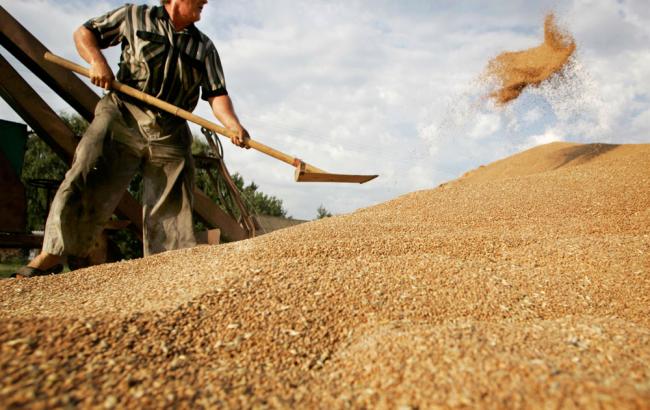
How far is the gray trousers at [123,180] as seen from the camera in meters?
2.52

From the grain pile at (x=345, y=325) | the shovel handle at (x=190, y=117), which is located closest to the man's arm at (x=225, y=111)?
the shovel handle at (x=190, y=117)

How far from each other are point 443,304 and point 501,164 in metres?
6.15

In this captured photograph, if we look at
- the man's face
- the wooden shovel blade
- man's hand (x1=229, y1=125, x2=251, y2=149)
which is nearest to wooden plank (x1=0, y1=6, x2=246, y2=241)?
the man's face

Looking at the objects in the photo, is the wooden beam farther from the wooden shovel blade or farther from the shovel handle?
the wooden shovel blade

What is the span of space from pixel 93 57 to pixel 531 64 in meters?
4.86

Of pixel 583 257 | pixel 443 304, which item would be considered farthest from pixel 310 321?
pixel 583 257

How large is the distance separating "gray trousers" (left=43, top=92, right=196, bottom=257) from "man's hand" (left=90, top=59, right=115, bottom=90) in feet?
0.39

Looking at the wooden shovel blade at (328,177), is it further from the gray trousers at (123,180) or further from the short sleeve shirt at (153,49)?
the short sleeve shirt at (153,49)

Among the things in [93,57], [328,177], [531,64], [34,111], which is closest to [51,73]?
[34,111]

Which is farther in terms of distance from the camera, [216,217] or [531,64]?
[531,64]

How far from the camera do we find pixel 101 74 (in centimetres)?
257

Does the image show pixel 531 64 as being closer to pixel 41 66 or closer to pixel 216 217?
pixel 216 217

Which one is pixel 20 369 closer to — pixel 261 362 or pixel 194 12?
pixel 261 362

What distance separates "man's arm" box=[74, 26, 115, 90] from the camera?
2.58 metres
